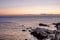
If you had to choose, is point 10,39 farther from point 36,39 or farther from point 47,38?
point 47,38

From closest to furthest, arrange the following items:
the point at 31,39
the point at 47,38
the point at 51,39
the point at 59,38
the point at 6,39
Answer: the point at 59,38, the point at 51,39, the point at 47,38, the point at 31,39, the point at 6,39

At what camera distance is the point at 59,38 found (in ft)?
31.9

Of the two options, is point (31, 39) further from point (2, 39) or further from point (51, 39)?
point (2, 39)

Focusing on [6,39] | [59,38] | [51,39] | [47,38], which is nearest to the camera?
[59,38]

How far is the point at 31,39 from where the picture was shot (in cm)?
1262

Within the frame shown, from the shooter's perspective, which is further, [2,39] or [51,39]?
[2,39]

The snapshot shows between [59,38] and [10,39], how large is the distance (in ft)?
19.9

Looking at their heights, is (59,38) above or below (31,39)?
above

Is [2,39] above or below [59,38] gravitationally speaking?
below

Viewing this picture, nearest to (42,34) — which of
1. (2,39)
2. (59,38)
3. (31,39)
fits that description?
(31,39)

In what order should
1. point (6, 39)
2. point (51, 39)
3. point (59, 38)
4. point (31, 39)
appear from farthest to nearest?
point (6, 39) → point (31, 39) → point (51, 39) → point (59, 38)

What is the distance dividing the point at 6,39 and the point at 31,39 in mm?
3060

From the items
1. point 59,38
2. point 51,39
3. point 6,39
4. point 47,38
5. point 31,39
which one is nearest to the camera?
point 59,38

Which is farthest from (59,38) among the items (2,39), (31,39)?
(2,39)
